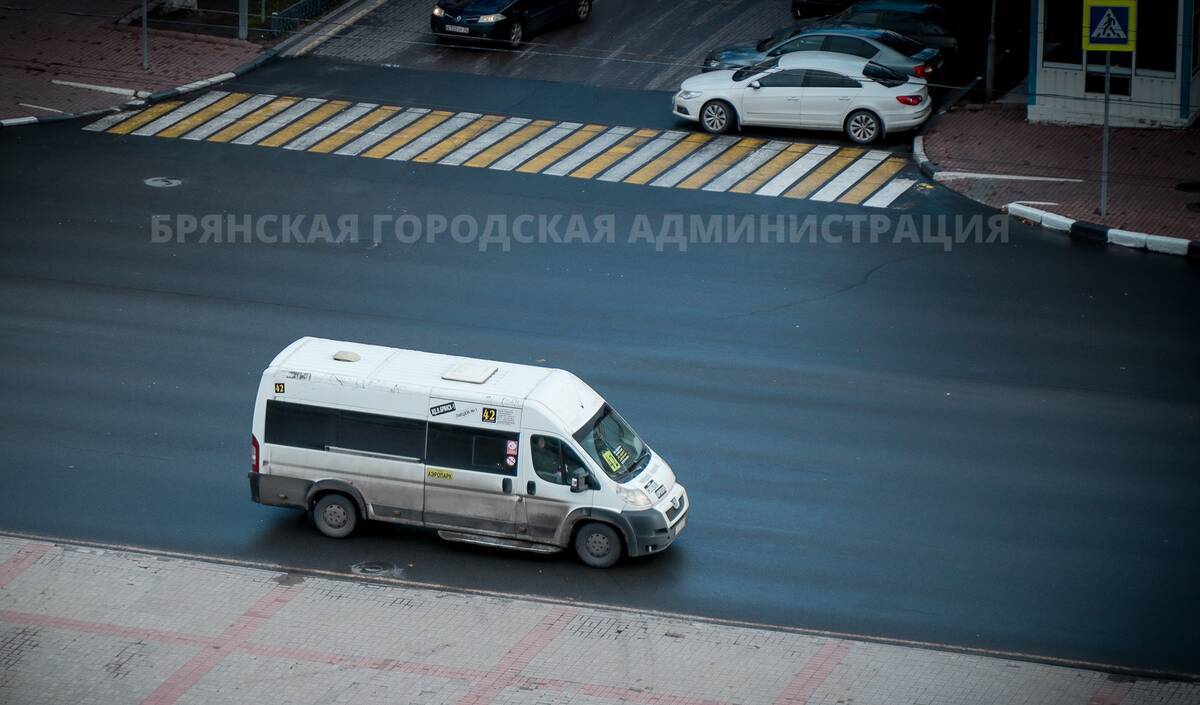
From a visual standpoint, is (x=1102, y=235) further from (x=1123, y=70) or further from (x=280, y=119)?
(x=280, y=119)

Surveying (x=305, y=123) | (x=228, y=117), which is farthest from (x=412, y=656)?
(x=228, y=117)

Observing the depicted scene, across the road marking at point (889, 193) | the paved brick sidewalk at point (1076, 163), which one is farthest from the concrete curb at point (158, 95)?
the paved brick sidewalk at point (1076, 163)

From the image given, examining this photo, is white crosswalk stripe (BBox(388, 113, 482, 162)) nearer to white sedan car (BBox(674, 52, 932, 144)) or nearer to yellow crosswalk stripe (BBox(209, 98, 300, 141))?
yellow crosswalk stripe (BBox(209, 98, 300, 141))

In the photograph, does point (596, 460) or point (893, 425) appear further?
point (893, 425)

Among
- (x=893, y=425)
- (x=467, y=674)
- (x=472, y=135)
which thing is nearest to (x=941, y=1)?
(x=472, y=135)

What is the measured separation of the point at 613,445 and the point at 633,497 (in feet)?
2.54

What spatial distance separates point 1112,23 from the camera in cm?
2642

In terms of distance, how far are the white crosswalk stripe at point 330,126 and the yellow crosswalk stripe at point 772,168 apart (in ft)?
27.9

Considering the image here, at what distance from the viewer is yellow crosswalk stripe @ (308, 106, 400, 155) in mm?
30047

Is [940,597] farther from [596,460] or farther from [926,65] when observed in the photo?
[926,65]

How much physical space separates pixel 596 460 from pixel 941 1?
24022 mm

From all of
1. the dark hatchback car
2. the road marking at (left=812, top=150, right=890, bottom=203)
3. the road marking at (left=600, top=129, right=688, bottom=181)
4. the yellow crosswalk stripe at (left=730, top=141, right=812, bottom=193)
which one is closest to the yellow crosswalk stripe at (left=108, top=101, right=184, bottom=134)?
the dark hatchback car

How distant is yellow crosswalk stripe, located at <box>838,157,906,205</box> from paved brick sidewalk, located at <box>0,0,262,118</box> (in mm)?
15100

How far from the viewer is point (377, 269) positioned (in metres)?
24.6
